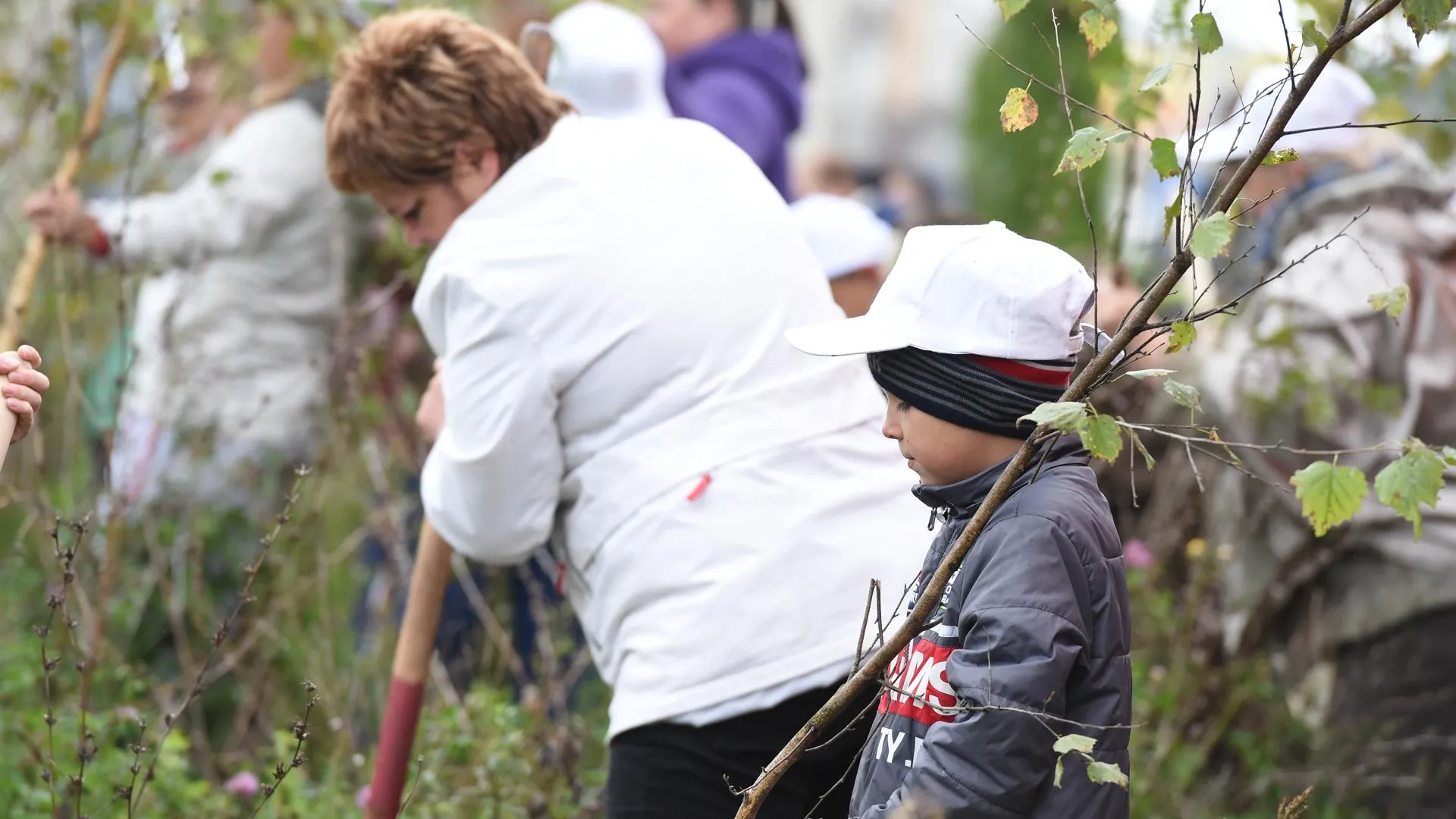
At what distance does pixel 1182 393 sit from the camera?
1.58 meters

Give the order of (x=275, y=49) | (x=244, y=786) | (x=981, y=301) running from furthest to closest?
1. (x=275, y=49)
2. (x=244, y=786)
3. (x=981, y=301)

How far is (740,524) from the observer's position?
7.06ft

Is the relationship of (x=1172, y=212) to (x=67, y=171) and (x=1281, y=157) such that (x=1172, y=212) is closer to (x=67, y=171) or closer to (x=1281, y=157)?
(x=1281, y=157)

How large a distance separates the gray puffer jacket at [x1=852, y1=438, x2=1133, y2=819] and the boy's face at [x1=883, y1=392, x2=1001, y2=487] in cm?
2

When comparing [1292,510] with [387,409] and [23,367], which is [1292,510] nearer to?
[387,409]

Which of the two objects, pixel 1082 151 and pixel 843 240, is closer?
pixel 1082 151

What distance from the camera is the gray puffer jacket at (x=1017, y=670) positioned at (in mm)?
1581

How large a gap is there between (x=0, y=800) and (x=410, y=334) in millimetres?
1967

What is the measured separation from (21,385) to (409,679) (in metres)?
0.94

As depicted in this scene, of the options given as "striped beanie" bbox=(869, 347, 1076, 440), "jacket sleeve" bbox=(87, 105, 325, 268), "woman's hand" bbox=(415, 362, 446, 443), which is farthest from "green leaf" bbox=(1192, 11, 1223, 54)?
"jacket sleeve" bbox=(87, 105, 325, 268)

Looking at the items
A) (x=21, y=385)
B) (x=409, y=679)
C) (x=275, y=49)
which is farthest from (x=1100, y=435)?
(x=275, y=49)

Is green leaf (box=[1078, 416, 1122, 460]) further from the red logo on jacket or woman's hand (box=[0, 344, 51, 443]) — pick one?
woman's hand (box=[0, 344, 51, 443])

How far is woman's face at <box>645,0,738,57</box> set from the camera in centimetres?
415

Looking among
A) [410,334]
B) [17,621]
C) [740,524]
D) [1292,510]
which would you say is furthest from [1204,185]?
[17,621]
